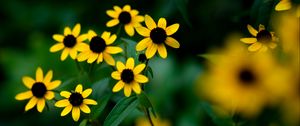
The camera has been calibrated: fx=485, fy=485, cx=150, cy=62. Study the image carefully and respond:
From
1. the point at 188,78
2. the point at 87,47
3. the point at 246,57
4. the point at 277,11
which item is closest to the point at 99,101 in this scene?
the point at 87,47

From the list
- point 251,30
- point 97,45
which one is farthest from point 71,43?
point 251,30

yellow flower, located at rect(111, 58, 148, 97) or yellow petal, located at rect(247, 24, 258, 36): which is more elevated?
yellow flower, located at rect(111, 58, 148, 97)

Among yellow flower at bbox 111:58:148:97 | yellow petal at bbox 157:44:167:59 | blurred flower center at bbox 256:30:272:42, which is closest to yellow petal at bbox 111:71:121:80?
yellow flower at bbox 111:58:148:97

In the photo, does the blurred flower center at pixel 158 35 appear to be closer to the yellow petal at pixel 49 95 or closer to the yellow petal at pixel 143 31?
the yellow petal at pixel 143 31

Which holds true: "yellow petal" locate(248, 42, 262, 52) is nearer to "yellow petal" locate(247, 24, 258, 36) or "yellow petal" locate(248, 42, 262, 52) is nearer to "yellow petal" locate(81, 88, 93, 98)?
"yellow petal" locate(247, 24, 258, 36)

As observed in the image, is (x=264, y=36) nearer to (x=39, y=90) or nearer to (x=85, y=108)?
(x=85, y=108)
